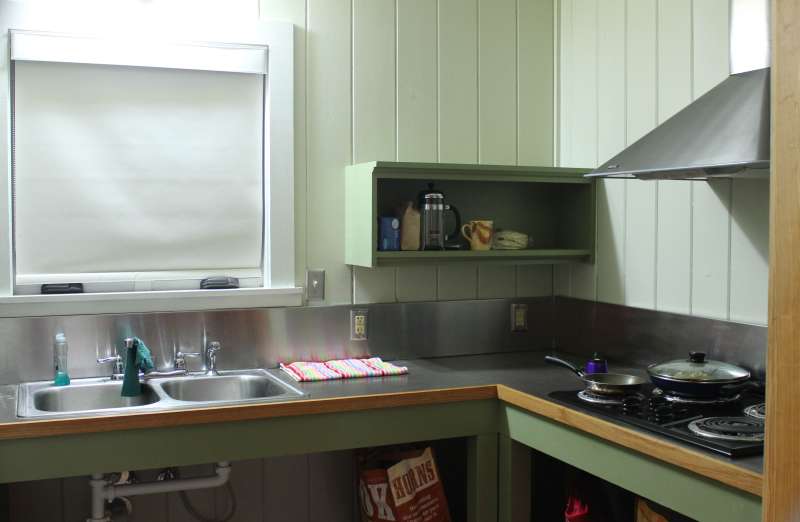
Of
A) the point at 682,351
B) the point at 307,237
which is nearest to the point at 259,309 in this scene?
the point at 307,237

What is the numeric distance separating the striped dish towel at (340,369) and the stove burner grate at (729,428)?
3.41ft

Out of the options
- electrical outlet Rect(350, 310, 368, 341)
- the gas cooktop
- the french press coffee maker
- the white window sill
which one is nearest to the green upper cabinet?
the french press coffee maker

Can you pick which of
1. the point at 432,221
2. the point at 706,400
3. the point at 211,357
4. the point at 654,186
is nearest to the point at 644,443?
the point at 706,400

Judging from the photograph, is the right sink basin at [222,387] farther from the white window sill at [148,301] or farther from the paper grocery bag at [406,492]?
the paper grocery bag at [406,492]

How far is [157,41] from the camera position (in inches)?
106

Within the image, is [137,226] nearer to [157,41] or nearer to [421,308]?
[157,41]

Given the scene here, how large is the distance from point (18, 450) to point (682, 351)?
1884 mm

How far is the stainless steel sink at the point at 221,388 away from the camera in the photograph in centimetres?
267

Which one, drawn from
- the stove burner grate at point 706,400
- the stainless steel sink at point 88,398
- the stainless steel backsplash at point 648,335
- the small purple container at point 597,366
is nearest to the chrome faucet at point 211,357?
the stainless steel sink at point 88,398

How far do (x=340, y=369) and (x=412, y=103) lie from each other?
987 mm

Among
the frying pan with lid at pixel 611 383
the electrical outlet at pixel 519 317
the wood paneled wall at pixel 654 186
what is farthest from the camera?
the electrical outlet at pixel 519 317

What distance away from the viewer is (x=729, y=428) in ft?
6.32

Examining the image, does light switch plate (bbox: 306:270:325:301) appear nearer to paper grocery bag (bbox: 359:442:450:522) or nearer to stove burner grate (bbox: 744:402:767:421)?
paper grocery bag (bbox: 359:442:450:522)

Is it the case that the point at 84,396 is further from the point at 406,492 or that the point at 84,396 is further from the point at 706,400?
the point at 706,400
